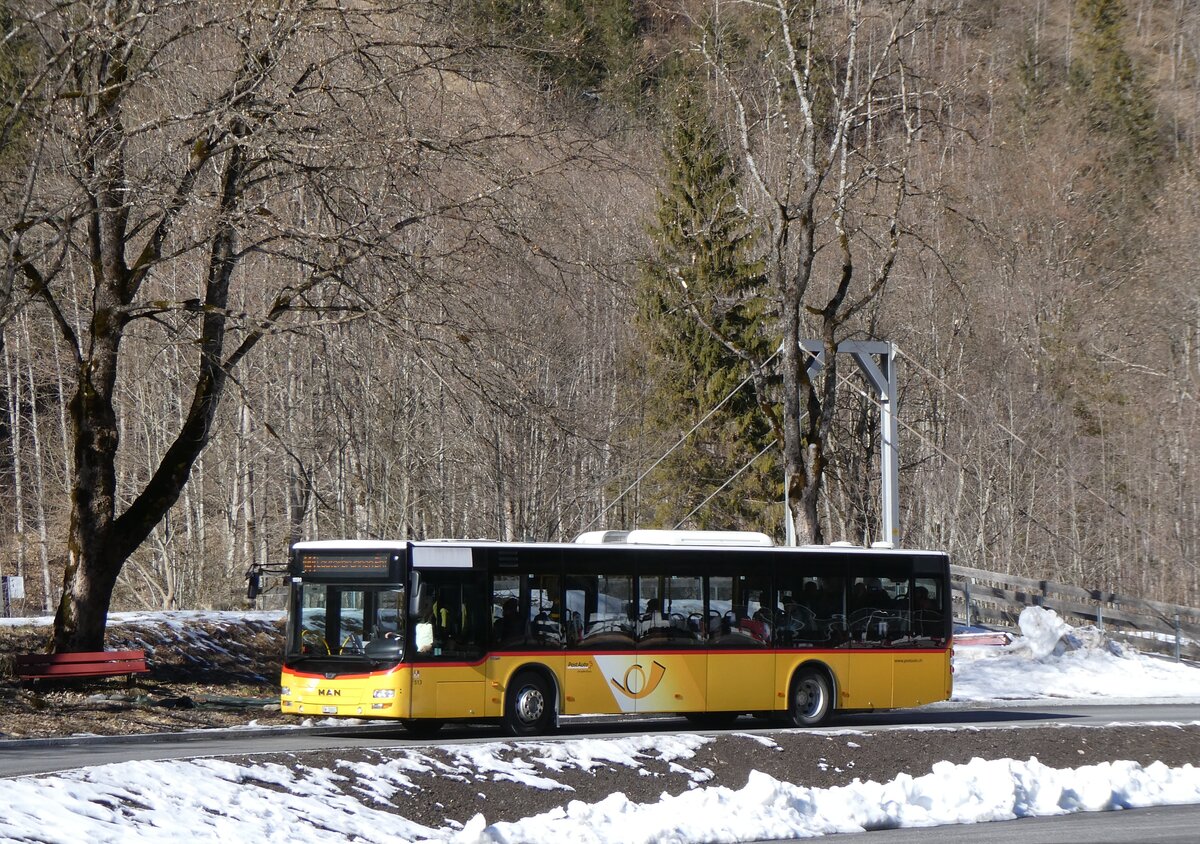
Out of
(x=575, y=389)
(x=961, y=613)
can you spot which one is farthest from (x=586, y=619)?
(x=575, y=389)

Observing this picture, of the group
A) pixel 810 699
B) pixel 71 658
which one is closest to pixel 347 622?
pixel 71 658

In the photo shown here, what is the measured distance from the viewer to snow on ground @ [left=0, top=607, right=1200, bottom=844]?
10734 millimetres

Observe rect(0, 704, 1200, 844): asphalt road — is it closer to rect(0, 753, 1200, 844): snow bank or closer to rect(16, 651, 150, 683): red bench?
rect(0, 753, 1200, 844): snow bank

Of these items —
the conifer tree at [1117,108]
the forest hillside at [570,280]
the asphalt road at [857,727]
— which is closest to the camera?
the asphalt road at [857,727]

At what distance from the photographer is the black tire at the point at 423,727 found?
1820cm

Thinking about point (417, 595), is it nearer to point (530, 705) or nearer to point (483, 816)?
point (530, 705)

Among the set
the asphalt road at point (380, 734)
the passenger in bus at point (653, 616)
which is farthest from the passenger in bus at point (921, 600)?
the passenger in bus at point (653, 616)

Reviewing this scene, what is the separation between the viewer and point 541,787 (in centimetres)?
1338

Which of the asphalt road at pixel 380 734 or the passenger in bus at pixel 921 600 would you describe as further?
the passenger in bus at pixel 921 600

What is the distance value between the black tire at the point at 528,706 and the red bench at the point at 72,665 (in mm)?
5848

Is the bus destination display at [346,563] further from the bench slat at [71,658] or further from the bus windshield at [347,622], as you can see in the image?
the bench slat at [71,658]

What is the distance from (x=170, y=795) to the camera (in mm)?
11250

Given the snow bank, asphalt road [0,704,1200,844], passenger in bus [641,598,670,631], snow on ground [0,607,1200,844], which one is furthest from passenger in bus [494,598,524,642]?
the snow bank

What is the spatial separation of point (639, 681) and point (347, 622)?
12.9 ft
